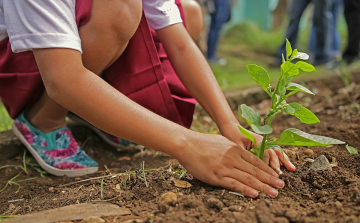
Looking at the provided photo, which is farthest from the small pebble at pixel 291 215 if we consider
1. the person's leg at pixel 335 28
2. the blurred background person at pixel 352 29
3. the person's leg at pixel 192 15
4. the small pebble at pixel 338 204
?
the person's leg at pixel 335 28

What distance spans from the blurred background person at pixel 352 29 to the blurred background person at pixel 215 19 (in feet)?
4.70

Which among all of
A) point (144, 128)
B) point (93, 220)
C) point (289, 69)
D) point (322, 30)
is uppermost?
point (289, 69)

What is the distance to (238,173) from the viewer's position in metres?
1.25

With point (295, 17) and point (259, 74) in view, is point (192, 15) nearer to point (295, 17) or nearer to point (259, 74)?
point (259, 74)

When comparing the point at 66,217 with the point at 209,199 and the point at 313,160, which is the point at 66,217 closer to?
the point at 209,199

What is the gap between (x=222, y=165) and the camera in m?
1.24

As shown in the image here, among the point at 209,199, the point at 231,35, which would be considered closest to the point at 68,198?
the point at 209,199

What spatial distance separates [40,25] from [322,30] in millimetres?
3943

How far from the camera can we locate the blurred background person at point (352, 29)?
4316 mm

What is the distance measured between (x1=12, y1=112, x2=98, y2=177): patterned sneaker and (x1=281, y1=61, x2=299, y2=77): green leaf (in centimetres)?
99

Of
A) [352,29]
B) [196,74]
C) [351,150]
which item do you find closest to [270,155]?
[351,150]

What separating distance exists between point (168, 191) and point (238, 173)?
0.24 m

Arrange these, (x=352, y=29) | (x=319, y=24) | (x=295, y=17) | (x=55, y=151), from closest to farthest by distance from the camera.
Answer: (x=55, y=151)
(x=352, y=29)
(x=319, y=24)
(x=295, y=17)

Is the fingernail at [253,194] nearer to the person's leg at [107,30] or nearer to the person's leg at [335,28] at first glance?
the person's leg at [107,30]
